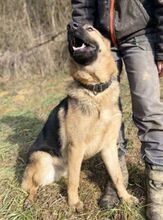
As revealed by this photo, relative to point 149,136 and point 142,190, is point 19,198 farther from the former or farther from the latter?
point 149,136

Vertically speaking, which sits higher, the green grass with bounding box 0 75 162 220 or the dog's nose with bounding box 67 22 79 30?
the dog's nose with bounding box 67 22 79 30

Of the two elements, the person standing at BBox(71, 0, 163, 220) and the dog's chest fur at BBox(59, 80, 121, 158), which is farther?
the dog's chest fur at BBox(59, 80, 121, 158)

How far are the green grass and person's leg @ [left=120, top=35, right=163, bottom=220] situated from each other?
0.88ft

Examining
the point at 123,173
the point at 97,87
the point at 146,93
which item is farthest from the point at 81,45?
the point at 123,173

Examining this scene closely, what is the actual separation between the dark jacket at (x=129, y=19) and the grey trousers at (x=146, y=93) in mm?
78

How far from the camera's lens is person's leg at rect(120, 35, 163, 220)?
10.4 ft

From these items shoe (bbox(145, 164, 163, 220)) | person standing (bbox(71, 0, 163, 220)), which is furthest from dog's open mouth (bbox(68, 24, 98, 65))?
shoe (bbox(145, 164, 163, 220))

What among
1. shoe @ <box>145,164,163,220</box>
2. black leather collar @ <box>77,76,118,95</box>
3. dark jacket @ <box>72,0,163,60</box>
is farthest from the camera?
black leather collar @ <box>77,76,118,95</box>

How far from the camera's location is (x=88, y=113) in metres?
3.38

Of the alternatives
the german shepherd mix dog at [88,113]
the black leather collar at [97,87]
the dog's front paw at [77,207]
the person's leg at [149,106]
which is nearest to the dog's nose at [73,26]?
the german shepherd mix dog at [88,113]

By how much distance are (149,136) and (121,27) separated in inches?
35.5

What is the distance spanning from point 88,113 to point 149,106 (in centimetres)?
53

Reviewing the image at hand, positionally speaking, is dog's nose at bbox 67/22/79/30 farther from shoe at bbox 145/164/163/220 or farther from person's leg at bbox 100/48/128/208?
shoe at bbox 145/164/163/220

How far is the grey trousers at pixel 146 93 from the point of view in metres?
3.18
